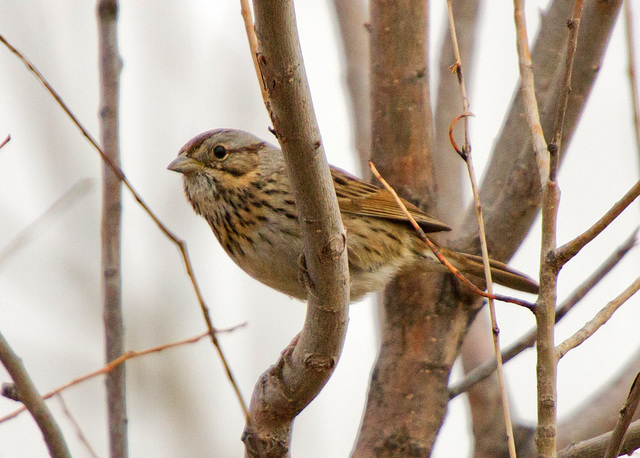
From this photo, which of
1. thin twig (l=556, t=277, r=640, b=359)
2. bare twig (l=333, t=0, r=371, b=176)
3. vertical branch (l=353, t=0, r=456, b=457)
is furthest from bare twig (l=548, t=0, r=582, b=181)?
bare twig (l=333, t=0, r=371, b=176)

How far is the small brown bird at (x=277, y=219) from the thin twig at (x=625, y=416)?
1810mm

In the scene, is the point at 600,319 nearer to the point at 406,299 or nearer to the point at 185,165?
the point at 406,299

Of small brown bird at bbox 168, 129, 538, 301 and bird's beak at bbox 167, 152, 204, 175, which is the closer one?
small brown bird at bbox 168, 129, 538, 301

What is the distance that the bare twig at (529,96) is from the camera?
6.77 feet

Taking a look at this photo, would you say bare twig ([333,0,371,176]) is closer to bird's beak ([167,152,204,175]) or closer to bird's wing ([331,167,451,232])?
bird's wing ([331,167,451,232])

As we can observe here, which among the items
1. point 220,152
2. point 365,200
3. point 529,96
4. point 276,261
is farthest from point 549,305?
point 220,152

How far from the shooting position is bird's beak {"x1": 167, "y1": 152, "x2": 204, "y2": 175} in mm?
3723

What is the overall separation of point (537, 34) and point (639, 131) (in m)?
1.63

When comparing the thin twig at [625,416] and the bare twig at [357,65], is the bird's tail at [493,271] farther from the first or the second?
the thin twig at [625,416]

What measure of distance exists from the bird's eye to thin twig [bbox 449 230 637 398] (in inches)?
62.0

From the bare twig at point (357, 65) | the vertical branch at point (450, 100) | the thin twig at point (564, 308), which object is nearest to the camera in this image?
the thin twig at point (564, 308)

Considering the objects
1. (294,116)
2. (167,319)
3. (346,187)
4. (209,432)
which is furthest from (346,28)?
(294,116)

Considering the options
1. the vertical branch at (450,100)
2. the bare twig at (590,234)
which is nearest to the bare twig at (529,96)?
the bare twig at (590,234)

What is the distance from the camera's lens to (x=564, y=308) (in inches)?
120
